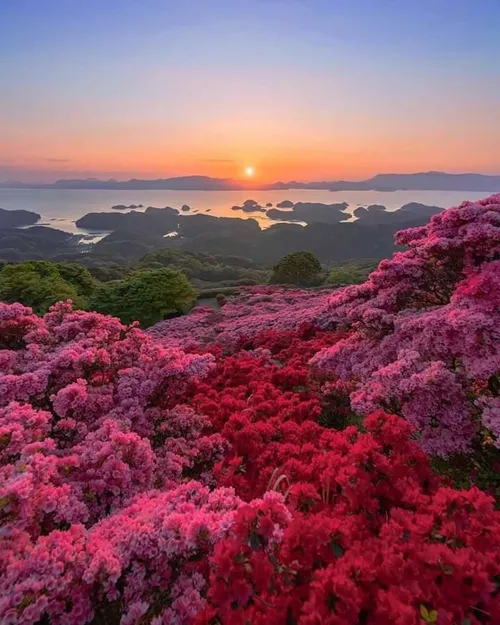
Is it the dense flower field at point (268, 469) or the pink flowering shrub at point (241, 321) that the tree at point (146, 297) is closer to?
the pink flowering shrub at point (241, 321)

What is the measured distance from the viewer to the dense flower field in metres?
2.28

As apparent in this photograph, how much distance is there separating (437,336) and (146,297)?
21999 mm

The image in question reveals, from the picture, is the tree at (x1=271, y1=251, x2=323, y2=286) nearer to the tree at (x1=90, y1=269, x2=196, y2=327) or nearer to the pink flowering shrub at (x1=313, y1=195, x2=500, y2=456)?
the tree at (x1=90, y1=269, x2=196, y2=327)

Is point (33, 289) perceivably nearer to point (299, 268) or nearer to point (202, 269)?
point (299, 268)

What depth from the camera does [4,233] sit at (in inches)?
5812

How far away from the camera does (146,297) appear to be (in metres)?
25.1

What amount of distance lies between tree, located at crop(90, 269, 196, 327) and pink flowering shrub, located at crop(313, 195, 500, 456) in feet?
64.3

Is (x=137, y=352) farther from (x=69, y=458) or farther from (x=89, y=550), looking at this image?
(x=89, y=550)

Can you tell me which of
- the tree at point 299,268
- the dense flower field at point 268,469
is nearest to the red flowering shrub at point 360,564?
the dense flower field at point 268,469

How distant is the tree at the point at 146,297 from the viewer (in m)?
24.4

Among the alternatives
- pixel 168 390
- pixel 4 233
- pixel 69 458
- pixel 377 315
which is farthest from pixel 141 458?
pixel 4 233

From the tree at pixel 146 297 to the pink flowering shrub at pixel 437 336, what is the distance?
19.6 metres

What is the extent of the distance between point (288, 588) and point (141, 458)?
2626mm

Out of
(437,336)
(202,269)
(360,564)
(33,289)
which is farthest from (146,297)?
(202,269)
